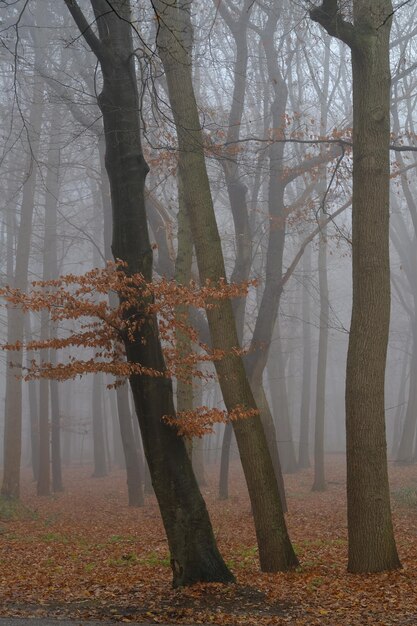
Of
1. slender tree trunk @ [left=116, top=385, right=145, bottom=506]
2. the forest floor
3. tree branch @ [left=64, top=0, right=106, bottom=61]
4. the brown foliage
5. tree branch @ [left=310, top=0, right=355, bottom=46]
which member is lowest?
the forest floor

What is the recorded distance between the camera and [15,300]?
7.95m

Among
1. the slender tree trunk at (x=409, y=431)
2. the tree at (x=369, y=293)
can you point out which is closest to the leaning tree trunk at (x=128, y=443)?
the tree at (x=369, y=293)

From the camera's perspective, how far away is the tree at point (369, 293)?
8.94 meters

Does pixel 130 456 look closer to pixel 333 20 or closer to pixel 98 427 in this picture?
pixel 98 427

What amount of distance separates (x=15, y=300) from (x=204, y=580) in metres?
3.86

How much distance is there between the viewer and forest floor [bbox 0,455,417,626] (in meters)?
7.48

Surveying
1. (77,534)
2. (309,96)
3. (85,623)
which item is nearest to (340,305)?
(309,96)

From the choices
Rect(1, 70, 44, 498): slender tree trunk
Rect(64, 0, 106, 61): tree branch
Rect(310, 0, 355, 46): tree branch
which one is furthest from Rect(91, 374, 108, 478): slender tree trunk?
Rect(310, 0, 355, 46): tree branch

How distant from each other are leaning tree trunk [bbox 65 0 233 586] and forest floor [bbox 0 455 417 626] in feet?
1.40

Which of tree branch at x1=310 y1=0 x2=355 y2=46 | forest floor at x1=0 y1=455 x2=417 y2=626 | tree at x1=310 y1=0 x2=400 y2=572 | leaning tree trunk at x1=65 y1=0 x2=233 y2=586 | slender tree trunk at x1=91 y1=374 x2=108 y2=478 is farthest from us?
slender tree trunk at x1=91 y1=374 x2=108 y2=478

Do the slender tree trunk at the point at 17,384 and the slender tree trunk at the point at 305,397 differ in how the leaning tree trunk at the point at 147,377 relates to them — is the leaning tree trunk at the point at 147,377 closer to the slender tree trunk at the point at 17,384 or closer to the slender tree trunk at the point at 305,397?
the slender tree trunk at the point at 17,384

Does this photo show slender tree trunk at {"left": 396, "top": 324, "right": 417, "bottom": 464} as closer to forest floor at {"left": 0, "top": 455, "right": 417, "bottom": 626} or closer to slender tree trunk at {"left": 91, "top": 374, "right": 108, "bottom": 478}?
forest floor at {"left": 0, "top": 455, "right": 417, "bottom": 626}

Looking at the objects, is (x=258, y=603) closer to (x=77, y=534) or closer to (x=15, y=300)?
(x=15, y=300)

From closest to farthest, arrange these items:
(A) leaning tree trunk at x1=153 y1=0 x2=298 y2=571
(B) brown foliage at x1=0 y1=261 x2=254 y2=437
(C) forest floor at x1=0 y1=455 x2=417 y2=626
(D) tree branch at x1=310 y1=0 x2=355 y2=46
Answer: (C) forest floor at x1=0 y1=455 x2=417 y2=626
(B) brown foliage at x1=0 y1=261 x2=254 y2=437
(D) tree branch at x1=310 y1=0 x2=355 y2=46
(A) leaning tree trunk at x1=153 y1=0 x2=298 y2=571
